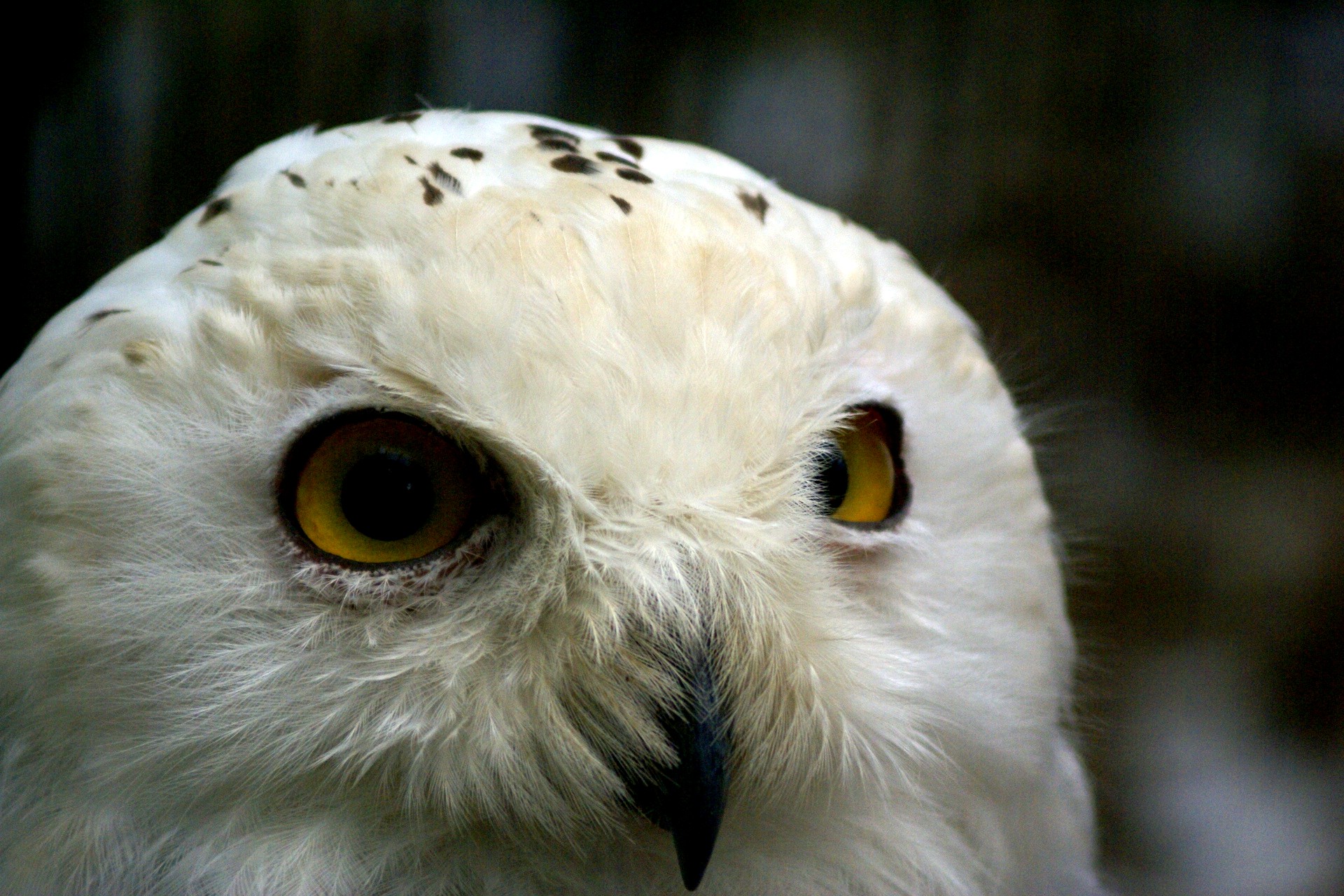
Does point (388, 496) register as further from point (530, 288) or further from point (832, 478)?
point (832, 478)

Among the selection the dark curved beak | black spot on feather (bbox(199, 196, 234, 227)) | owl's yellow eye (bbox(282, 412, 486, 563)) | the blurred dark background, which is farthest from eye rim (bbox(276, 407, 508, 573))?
the blurred dark background

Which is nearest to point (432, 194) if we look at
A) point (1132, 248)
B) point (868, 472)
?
→ point (868, 472)

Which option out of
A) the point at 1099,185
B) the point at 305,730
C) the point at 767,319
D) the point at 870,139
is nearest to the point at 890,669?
the point at 767,319

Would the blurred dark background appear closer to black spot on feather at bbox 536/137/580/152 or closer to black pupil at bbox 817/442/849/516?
black spot on feather at bbox 536/137/580/152

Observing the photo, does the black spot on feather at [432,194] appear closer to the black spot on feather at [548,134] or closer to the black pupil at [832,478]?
the black spot on feather at [548,134]

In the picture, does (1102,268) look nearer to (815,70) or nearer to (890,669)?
(815,70)
